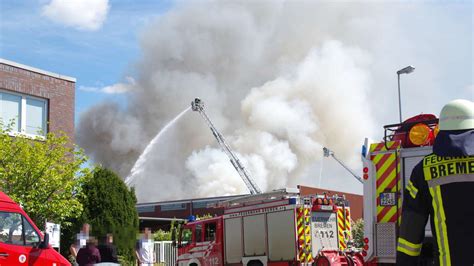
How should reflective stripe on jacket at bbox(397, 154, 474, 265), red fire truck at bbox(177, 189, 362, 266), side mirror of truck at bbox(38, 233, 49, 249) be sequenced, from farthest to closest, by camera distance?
red fire truck at bbox(177, 189, 362, 266) → side mirror of truck at bbox(38, 233, 49, 249) → reflective stripe on jacket at bbox(397, 154, 474, 265)

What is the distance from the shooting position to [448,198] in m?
3.07

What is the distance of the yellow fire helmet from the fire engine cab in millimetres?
6865

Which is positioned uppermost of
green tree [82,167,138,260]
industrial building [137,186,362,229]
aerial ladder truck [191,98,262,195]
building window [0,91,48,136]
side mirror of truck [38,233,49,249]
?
aerial ladder truck [191,98,262,195]

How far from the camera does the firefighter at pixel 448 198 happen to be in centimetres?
301

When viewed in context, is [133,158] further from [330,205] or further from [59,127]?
[330,205]

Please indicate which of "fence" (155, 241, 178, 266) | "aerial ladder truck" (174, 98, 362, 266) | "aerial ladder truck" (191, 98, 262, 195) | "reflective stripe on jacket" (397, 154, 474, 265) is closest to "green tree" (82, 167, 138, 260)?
"aerial ladder truck" (174, 98, 362, 266)

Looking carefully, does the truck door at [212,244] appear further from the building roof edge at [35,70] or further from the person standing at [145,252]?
the building roof edge at [35,70]

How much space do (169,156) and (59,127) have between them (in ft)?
153

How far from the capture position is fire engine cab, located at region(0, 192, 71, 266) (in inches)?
337

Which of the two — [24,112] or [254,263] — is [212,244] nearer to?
[254,263]

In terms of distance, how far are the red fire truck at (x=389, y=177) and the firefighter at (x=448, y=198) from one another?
5.25 m

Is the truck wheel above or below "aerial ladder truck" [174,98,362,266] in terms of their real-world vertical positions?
below

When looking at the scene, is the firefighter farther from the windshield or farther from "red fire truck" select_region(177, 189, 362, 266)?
the windshield

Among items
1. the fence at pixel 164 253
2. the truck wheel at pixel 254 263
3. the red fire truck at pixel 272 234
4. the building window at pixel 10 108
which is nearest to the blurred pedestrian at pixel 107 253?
the red fire truck at pixel 272 234
